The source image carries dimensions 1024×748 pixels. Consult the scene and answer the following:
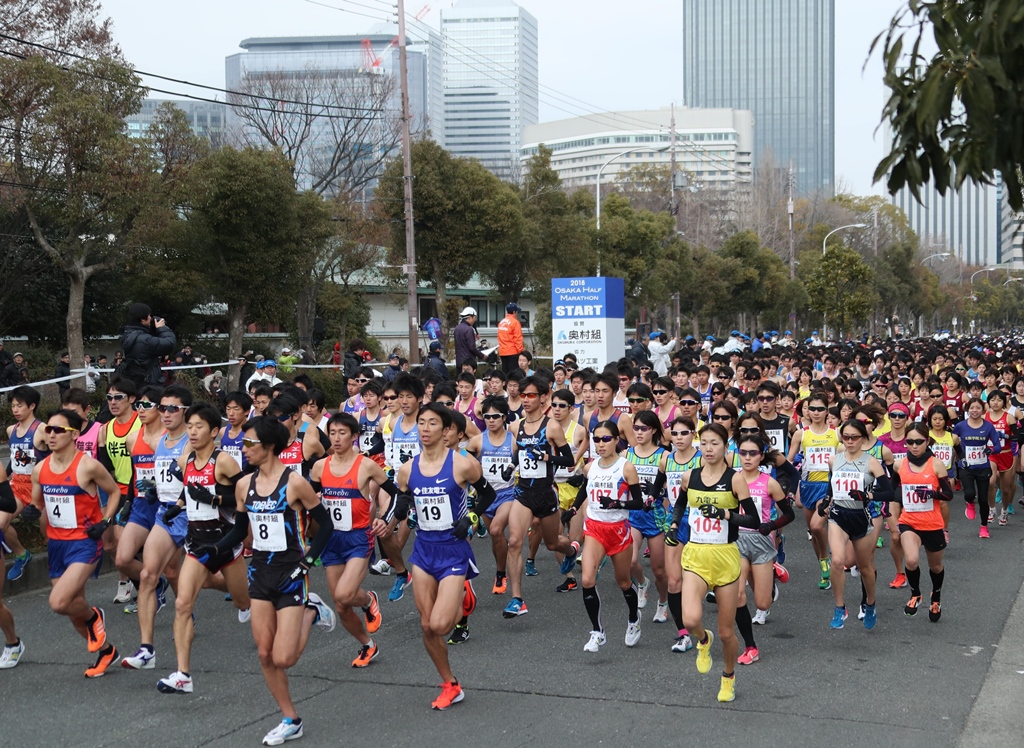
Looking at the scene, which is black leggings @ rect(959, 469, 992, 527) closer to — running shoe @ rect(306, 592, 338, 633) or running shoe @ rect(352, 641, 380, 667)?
running shoe @ rect(352, 641, 380, 667)

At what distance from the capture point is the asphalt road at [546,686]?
6.25 m

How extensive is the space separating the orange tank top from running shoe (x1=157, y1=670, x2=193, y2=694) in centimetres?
565

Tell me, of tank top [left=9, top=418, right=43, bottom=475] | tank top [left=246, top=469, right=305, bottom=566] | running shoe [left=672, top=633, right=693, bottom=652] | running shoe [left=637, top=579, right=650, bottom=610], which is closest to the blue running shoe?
running shoe [left=672, top=633, right=693, bottom=652]

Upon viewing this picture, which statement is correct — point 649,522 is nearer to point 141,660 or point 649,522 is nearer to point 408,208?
point 141,660

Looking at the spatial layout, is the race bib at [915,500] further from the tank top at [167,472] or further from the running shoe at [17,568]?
the running shoe at [17,568]

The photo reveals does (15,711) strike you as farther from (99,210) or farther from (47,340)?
(47,340)

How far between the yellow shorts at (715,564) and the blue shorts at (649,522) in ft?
5.08

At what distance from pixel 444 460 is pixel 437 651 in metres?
1.27

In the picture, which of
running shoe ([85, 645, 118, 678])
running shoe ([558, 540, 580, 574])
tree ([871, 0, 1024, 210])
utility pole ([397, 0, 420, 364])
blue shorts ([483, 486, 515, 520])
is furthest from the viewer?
utility pole ([397, 0, 420, 364])

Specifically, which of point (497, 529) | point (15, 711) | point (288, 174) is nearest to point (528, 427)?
point (497, 529)

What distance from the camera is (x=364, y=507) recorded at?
781cm

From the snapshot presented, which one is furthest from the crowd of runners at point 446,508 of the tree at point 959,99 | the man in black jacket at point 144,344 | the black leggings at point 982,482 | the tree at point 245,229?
the tree at point 245,229

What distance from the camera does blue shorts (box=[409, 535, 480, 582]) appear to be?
689cm

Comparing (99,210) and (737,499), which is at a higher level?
(99,210)
